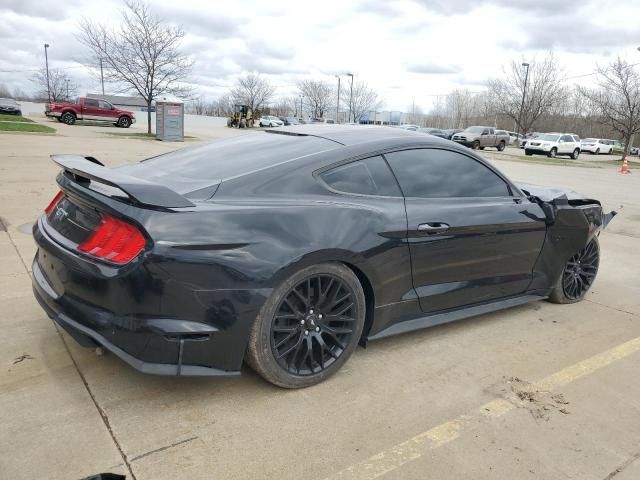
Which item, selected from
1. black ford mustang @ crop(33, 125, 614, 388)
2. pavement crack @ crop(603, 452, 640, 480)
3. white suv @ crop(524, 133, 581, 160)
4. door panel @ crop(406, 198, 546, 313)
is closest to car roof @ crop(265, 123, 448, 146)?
black ford mustang @ crop(33, 125, 614, 388)

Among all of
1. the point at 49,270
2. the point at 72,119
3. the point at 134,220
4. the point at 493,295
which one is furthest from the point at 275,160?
the point at 72,119

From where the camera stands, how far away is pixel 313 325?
290cm

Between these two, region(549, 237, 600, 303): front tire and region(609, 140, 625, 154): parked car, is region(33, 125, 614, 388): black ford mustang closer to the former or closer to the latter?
region(549, 237, 600, 303): front tire

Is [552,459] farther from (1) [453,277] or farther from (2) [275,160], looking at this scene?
(2) [275,160]

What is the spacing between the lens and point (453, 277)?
3.50 m

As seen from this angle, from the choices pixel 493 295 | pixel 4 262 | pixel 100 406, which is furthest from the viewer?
pixel 4 262

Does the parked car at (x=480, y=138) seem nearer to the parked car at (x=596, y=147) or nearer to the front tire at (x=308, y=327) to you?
the parked car at (x=596, y=147)

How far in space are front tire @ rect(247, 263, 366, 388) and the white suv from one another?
35.4 meters

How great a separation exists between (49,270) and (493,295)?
2.93 m

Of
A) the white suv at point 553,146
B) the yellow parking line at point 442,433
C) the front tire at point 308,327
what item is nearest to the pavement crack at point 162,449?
the front tire at point 308,327

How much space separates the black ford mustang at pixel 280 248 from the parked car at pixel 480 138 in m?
33.7

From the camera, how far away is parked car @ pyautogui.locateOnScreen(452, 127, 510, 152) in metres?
36.3

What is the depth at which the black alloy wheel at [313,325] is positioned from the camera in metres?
2.79

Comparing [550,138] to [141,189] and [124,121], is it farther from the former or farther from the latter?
[141,189]
